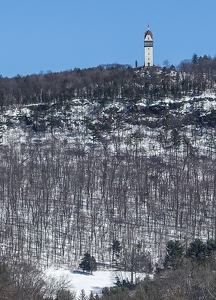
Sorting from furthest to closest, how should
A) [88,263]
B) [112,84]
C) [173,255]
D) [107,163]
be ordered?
1. [112,84]
2. [107,163]
3. [88,263]
4. [173,255]

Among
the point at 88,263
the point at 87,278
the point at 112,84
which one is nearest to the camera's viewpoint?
the point at 87,278

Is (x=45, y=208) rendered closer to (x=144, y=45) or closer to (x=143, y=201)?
(x=143, y=201)

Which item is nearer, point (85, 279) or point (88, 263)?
point (85, 279)

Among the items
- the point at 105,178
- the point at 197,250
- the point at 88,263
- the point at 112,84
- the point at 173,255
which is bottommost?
the point at 88,263

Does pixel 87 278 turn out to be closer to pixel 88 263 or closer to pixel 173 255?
pixel 88 263

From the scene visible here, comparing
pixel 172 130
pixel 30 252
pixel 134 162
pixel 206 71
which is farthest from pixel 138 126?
pixel 30 252

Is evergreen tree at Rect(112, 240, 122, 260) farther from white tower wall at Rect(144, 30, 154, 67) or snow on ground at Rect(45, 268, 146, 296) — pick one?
white tower wall at Rect(144, 30, 154, 67)

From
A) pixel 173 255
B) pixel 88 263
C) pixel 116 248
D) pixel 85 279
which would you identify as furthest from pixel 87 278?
pixel 173 255

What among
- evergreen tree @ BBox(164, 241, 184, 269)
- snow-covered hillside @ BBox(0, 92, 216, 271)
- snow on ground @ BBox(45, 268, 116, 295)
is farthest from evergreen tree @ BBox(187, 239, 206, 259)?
snow on ground @ BBox(45, 268, 116, 295)
